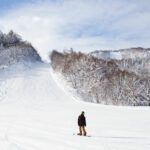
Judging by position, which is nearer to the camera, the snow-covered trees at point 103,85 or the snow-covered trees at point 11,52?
the snow-covered trees at point 103,85

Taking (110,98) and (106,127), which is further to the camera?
(110,98)

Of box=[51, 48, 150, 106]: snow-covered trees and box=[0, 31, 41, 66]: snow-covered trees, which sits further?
box=[0, 31, 41, 66]: snow-covered trees

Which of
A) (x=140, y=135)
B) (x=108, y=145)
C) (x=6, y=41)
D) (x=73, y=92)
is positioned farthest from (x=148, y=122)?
(x=6, y=41)

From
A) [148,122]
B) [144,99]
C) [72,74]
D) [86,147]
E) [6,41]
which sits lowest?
[144,99]

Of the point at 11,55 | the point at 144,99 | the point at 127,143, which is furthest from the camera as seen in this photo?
the point at 11,55

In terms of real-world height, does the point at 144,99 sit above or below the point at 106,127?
below

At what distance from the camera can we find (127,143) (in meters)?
8.49

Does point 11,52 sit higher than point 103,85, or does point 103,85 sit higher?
point 11,52

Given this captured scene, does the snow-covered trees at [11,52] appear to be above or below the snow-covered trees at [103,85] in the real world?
above

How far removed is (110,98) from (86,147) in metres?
31.1

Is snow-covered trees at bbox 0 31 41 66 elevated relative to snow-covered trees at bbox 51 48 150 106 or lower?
elevated

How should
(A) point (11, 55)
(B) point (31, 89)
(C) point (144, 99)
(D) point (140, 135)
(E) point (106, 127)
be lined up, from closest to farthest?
1. (D) point (140, 135)
2. (E) point (106, 127)
3. (B) point (31, 89)
4. (C) point (144, 99)
5. (A) point (11, 55)

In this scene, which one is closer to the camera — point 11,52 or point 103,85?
point 103,85

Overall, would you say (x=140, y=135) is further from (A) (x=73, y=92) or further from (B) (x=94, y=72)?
(B) (x=94, y=72)
